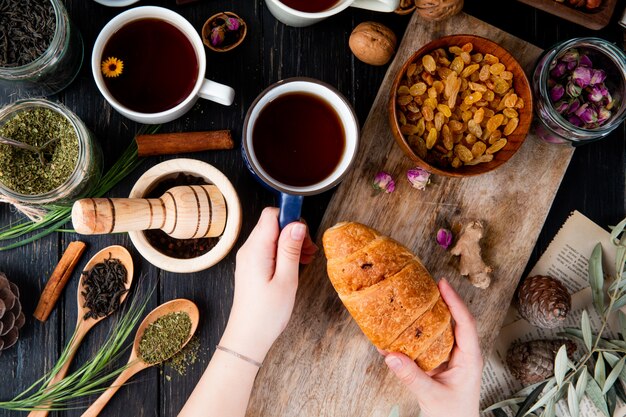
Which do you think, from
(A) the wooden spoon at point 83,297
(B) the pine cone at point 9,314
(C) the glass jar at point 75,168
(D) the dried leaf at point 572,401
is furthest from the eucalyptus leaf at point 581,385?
(B) the pine cone at point 9,314

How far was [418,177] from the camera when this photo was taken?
1329mm

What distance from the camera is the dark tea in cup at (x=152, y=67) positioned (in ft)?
4.07

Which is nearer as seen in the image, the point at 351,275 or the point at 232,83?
the point at 351,275

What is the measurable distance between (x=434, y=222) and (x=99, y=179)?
0.83m

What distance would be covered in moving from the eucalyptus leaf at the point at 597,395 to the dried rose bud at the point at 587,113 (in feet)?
2.02

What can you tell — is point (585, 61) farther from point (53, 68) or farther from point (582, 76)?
point (53, 68)

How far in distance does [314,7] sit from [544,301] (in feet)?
2.87

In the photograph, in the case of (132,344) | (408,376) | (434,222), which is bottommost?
(132,344)

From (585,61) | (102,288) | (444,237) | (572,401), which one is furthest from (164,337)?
(585,61)

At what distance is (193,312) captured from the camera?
4.41 feet

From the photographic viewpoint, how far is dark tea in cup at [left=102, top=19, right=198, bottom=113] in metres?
1.24

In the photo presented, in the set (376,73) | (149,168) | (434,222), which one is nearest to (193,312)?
(149,168)

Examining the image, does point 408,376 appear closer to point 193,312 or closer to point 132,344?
point 193,312

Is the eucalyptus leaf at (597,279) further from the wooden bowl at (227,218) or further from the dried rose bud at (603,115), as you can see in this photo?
the wooden bowl at (227,218)
